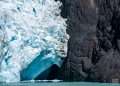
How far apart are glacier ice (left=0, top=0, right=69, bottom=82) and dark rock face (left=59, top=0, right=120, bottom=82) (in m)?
0.61

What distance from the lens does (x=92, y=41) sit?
38.3 metres

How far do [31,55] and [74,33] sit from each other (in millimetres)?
4031

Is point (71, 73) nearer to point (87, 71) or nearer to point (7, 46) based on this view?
point (87, 71)

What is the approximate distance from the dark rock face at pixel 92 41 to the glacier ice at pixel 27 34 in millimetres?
613

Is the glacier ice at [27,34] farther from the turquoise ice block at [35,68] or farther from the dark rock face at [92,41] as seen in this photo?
the dark rock face at [92,41]

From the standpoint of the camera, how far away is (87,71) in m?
37.2

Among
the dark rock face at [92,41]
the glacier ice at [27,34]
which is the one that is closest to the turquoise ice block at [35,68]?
the glacier ice at [27,34]

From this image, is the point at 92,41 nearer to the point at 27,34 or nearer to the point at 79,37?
the point at 79,37

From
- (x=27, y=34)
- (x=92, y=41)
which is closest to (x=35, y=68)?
(x=27, y=34)

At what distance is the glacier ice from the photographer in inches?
1393

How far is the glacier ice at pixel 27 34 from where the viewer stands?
116ft

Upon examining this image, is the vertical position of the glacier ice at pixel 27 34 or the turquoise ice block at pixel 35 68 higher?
the glacier ice at pixel 27 34

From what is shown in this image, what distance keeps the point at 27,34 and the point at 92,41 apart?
4034 mm

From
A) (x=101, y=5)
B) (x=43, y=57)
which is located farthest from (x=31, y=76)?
(x=101, y=5)
